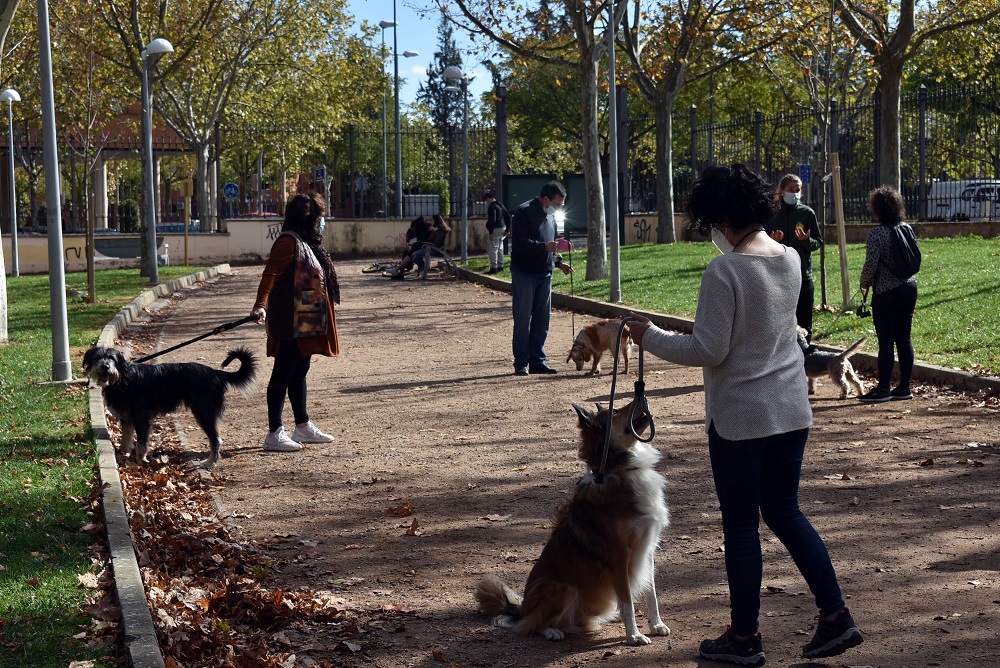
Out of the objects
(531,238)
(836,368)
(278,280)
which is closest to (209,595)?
(278,280)

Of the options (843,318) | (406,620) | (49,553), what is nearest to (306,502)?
(49,553)

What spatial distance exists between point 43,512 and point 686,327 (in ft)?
33.1

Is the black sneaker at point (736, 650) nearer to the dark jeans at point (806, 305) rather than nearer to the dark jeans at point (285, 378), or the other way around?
the dark jeans at point (285, 378)

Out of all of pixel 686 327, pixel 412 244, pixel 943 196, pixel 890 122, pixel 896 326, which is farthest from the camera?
pixel 412 244

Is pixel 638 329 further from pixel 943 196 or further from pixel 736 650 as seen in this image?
pixel 943 196

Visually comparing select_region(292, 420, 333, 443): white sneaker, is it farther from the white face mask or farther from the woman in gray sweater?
the white face mask

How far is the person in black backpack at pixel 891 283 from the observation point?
1026 cm

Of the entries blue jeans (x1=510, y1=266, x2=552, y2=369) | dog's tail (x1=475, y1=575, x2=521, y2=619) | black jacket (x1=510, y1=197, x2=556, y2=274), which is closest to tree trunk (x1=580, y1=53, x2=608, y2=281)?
blue jeans (x1=510, y1=266, x2=552, y2=369)

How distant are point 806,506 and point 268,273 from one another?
441cm

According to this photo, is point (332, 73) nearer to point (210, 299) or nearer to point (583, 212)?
point (583, 212)

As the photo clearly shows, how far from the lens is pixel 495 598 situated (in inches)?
206

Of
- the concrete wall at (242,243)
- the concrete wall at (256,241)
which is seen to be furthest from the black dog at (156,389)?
the concrete wall at (242,243)

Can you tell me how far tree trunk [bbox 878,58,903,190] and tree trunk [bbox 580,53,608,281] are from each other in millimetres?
5874

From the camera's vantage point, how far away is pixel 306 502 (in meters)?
7.62
